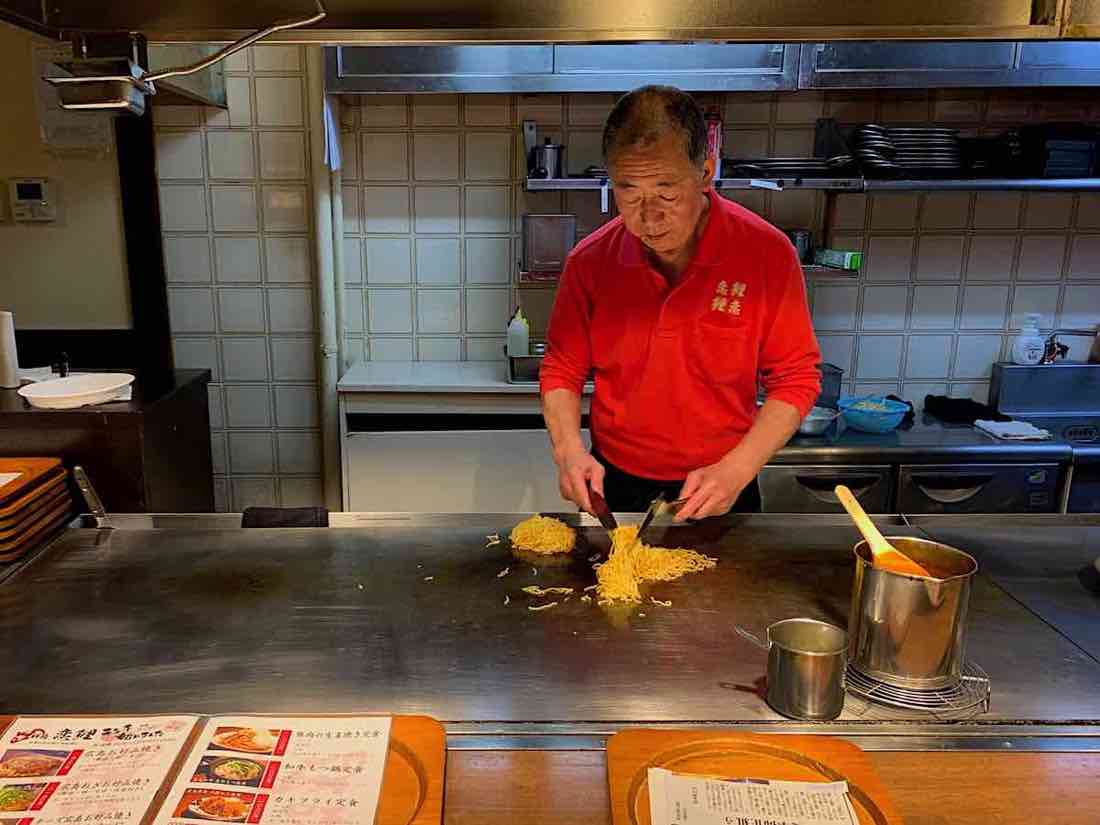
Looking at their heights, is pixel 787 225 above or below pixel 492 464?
above

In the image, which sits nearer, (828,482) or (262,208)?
(828,482)

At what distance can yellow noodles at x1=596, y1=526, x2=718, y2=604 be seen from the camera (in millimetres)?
1413

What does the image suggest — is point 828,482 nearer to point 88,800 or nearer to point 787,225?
point 787,225

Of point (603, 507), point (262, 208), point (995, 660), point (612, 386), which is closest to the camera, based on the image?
point (995, 660)

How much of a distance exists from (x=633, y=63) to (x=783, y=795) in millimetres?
2494

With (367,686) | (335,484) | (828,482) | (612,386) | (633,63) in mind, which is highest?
(633,63)

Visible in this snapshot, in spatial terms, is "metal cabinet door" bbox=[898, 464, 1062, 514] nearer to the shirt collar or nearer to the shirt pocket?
the shirt pocket

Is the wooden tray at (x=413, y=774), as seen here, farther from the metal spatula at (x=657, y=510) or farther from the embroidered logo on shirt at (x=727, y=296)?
the embroidered logo on shirt at (x=727, y=296)

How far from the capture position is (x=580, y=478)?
169cm

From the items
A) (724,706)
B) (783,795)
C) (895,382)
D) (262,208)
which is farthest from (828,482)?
(262,208)

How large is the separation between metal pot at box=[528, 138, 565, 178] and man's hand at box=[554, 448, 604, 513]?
5.16 feet

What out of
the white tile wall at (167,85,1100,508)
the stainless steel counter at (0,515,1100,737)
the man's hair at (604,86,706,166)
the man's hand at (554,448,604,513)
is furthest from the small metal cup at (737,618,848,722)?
the white tile wall at (167,85,1100,508)

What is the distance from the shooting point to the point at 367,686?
116 centimetres

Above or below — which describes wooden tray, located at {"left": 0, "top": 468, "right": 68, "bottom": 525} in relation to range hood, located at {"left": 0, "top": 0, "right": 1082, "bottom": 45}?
below
